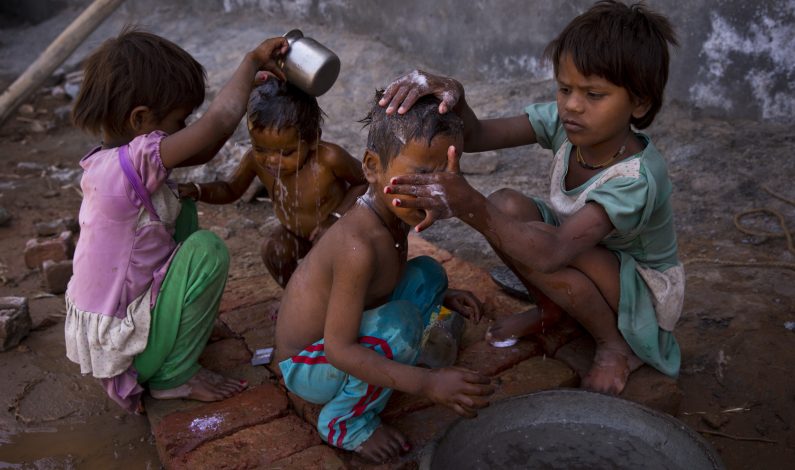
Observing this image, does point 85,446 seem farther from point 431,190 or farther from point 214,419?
point 431,190

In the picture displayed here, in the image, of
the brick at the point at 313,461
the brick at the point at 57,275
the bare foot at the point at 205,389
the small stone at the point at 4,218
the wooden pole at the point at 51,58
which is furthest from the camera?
the wooden pole at the point at 51,58

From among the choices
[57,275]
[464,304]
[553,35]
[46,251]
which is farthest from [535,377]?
[553,35]

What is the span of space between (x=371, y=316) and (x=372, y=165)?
450mm

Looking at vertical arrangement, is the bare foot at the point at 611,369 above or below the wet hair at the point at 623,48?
below

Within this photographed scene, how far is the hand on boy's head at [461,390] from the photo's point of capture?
2.04m

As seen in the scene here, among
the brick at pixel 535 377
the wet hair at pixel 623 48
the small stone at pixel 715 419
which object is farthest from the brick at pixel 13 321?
the small stone at pixel 715 419

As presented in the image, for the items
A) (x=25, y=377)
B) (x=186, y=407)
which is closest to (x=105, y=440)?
(x=186, y=407)

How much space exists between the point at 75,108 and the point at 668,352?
2200mm

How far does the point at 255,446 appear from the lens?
2422mm

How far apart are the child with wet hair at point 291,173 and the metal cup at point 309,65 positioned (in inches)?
3.6

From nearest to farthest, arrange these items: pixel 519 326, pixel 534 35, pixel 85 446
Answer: pixel 85 446, pixel 519 326, pixel 534 35

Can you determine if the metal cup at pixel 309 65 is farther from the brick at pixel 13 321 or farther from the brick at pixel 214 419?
the brick at pixel 13 321

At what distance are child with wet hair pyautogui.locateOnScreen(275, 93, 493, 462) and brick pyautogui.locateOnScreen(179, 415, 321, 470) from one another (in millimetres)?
108

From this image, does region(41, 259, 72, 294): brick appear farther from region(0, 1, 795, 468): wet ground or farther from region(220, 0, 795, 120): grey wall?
region(220, 0, 795, 120): grey wall
